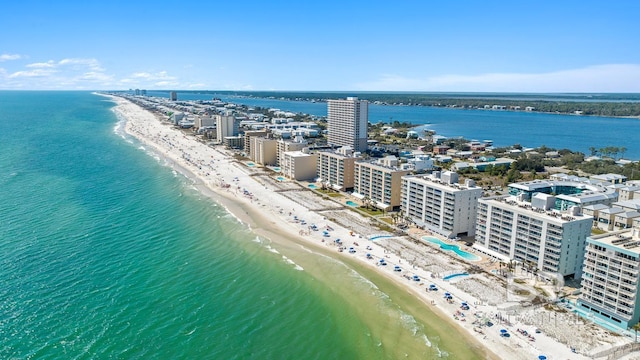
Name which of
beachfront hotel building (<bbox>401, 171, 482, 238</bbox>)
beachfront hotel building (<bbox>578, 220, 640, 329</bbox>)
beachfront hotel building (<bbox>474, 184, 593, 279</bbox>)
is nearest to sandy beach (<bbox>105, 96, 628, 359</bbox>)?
beachfront hotel building (<bbox>578, 220, 640, 329</bbox>)

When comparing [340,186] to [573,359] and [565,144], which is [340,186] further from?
[565,144]

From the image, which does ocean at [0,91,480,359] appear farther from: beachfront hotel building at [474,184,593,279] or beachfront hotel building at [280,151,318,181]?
beachfront hotel building at [280,151,318,181]

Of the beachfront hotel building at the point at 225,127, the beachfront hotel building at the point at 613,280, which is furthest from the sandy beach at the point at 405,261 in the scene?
the beachfront hotel building at the point at 225,127

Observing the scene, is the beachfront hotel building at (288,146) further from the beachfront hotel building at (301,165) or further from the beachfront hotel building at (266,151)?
the beachfront hotel building at (266,151)

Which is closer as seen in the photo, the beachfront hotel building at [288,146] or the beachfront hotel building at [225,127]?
the beachfront hotel building at [288,146]

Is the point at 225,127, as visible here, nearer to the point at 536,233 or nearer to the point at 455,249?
the point at 455,249

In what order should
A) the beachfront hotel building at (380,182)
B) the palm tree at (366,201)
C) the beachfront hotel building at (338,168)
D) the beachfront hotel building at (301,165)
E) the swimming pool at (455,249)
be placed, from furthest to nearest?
the beachfront hotel building at (301,165), the beachfront hotel building at (338,168), the palm tree at (366,201), the beachfront hotel building at (380,182), the swimming pool at (455,249)
